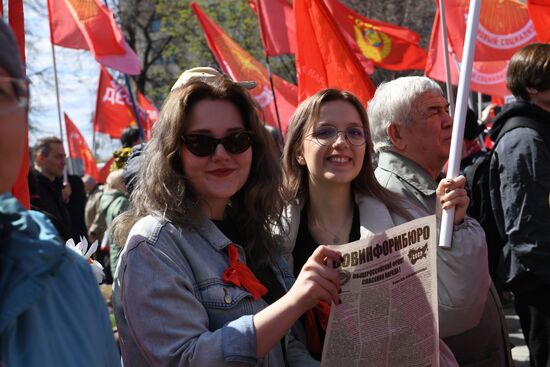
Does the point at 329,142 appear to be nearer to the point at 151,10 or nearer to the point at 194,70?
the point at 194,70

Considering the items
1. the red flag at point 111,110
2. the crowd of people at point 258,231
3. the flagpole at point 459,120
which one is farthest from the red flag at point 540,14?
the red flag at point 111,110

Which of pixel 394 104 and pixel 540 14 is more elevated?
pixel 540 14

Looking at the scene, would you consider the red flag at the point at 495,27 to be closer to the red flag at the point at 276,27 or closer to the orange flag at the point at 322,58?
the red flag at the point at 276,27

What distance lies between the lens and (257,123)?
7.91 ft

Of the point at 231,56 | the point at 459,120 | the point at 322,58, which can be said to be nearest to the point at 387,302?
the point at 459,120

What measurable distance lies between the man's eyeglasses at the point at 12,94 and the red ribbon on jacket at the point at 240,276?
1.01m

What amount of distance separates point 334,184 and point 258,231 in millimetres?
572

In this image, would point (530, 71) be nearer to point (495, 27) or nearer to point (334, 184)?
point (334, 184)

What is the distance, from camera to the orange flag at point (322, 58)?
509cm

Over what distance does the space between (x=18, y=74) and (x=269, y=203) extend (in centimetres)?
132

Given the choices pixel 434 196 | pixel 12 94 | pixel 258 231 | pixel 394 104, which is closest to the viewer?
pixel 12 94

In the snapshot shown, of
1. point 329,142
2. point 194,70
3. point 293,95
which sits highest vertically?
point 194,70

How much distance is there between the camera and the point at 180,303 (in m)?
2.02

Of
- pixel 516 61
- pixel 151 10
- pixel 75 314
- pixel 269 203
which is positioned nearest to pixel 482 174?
pixel 516 61
